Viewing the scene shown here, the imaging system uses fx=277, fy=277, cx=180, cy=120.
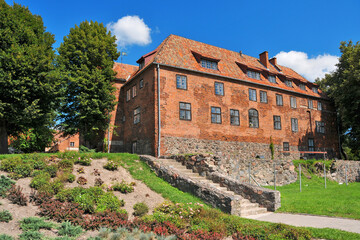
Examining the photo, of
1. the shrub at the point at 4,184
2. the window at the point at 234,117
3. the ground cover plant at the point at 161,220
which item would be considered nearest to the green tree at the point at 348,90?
the window at the point at 234,117

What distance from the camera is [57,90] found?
18578 millimetres

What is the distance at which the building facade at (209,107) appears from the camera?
70.9ft

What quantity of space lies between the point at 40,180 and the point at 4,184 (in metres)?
1.27

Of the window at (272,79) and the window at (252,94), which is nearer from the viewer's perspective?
the window at (252,94)

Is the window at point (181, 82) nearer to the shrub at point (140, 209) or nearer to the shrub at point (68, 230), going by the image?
the shrub at point (140, 209)

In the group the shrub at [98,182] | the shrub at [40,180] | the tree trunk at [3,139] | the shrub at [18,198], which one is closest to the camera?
the shrub at [18,198]

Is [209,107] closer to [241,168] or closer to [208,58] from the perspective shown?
[208,58]

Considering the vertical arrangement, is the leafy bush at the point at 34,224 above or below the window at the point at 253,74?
below

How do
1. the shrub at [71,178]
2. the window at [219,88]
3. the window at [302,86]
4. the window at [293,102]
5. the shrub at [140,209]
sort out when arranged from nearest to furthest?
the shrub at [140,209], the shrub at [71,178], the window at [219,88], the window at [293,102], the window at [302,86]

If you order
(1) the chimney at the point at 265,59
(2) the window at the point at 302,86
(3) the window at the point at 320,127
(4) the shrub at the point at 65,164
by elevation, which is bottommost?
(4) the shrub at the point at 65,164

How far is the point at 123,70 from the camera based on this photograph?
29.4 meters

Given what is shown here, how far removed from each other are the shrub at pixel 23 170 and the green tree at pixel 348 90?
97.9 ft

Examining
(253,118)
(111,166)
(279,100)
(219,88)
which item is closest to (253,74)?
(279,100)

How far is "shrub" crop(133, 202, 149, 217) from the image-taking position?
10.8 meters
